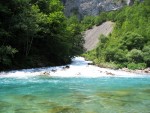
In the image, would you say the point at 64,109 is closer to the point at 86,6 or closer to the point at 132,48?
the point at 132,48

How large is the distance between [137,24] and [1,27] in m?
51.5

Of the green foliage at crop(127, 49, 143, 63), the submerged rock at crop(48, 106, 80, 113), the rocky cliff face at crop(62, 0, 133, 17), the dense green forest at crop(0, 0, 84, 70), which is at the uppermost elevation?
the rocky cliff face at crop(62, 0, 133, 17)

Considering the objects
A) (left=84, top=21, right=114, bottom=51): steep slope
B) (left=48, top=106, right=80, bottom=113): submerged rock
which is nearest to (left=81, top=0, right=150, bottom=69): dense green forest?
(left=48, top=106, right=80, bottom=113): submerged rock

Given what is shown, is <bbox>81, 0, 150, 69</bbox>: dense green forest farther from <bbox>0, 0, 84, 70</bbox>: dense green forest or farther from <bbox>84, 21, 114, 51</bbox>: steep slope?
<bbox>84, 21, 114, 51</bbox>: steep slope

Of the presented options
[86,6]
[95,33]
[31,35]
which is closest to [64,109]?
[31,35]

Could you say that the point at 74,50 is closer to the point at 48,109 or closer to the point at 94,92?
the point at 94,92

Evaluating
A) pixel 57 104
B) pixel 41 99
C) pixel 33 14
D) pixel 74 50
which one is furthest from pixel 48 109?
pixel 74 50

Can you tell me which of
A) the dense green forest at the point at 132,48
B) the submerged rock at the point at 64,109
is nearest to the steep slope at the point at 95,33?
the dense green forest at the point at 132,48

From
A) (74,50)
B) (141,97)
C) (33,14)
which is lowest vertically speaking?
(141,97)

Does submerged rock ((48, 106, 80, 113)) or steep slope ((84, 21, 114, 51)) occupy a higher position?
steep slope ((84, 21, 114, 51))

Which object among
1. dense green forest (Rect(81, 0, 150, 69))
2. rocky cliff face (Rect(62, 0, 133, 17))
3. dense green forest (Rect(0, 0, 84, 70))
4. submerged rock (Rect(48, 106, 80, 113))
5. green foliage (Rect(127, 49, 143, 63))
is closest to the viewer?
submerged rock (Rect(48, 106, 80, 113))

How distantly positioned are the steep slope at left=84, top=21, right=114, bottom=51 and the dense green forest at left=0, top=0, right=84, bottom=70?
7184 centimetres

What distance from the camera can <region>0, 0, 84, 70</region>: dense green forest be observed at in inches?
1606

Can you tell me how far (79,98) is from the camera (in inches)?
796
